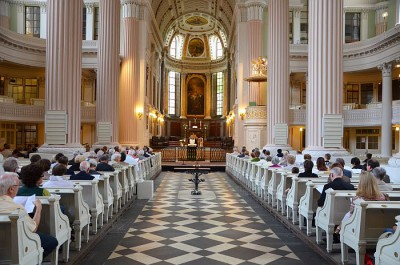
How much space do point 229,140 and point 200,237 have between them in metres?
30.5

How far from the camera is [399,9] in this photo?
29.1 metres

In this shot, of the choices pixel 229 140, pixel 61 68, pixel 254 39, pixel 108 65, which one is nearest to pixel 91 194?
pixel 61 68

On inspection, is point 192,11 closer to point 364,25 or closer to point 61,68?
point 364,25

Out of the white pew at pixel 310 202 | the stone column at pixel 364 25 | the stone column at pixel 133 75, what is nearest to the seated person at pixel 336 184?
the white pew at pixel 310 202

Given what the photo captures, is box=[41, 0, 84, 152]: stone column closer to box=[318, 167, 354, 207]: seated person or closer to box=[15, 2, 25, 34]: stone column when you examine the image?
box=[318, 167, 354, 207]: seated person

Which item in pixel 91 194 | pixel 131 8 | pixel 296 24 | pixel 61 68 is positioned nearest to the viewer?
pixel 91 194

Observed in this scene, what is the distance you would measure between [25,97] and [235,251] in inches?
1100

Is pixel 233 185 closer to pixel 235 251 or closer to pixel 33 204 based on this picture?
pixel 235 251

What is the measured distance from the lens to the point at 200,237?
773cm

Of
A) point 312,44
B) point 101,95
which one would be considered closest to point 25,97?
point 101,95

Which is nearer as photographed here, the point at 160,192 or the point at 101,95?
the point at 160,192

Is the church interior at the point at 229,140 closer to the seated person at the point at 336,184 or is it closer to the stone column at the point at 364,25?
the stone column at the point at 364,25

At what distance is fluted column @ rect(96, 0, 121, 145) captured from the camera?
65.0 ft

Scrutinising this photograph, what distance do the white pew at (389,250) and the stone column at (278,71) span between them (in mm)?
14389
